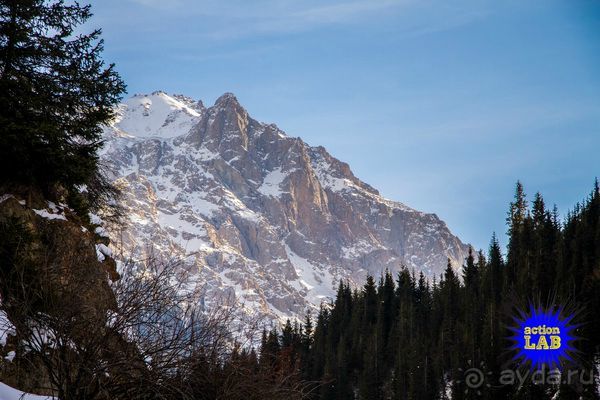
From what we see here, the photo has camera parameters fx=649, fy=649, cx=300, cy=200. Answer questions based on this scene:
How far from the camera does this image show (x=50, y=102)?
19516mm

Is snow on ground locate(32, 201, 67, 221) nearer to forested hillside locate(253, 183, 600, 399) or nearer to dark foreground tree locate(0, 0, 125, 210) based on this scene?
dark foreground tree locate(0, 0, 125, 210)

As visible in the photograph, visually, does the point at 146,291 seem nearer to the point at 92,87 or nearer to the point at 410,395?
the point at 92,87

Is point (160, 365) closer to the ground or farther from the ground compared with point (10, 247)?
closer to the ground

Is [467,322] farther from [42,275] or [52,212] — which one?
[42,275]

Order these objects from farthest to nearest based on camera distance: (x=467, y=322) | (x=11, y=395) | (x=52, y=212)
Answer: (x=467, y=322) < (x=52, y=212) < (x=11, y=395)

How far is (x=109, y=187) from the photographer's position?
912 inches

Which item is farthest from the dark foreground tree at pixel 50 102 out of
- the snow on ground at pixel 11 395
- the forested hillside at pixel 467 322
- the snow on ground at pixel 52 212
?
the forested hillside at pixel 467 322

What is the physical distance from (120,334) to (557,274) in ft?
277

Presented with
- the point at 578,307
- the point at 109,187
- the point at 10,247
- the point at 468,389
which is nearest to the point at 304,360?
the point at 468,389

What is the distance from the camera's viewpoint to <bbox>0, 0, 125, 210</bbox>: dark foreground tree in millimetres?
17547

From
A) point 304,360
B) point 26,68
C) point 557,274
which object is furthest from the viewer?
point 304,360

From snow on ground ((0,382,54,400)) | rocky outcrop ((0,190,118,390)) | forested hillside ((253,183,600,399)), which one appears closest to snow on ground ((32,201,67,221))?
rocky outcrop ((0,190,118,390))

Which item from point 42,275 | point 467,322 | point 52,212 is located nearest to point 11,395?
point 42,275

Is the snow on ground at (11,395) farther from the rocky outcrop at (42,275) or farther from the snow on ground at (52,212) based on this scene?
the snow on ground at (52,212)
